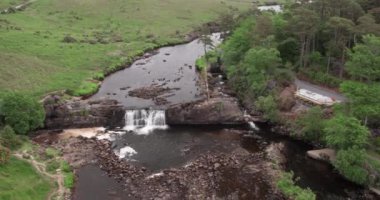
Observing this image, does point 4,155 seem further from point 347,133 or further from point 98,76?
point 347,133

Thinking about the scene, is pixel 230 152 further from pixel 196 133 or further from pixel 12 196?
pixel 12 196

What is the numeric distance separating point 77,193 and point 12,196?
29.7 feet

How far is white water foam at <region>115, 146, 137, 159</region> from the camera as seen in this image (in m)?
69.8

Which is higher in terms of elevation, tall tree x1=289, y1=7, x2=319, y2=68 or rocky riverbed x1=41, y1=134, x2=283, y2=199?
tall tree x1=289, y1=7, x2=319, y2=68

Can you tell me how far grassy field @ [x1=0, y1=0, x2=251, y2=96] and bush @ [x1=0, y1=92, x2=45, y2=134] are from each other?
50.0 ft

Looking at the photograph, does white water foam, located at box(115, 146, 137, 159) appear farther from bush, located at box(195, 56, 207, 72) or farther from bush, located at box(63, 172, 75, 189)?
bush, located at box(195, 56, 207, 72)

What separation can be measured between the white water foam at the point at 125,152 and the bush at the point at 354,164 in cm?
3296

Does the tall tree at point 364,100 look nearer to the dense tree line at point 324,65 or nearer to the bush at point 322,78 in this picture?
the dense tree line at point 324,65

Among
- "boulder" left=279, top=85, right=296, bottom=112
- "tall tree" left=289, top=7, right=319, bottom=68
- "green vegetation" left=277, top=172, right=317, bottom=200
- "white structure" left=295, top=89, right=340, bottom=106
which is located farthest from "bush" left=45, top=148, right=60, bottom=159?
"tall tree" left=289, top=7, right=319, bottom=68

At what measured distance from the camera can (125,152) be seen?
2785 inches

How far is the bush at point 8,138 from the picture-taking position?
66.4m

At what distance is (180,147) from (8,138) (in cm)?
2788

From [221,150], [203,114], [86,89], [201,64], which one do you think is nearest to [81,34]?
[201,64]

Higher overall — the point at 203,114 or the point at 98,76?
the point at 98,76
